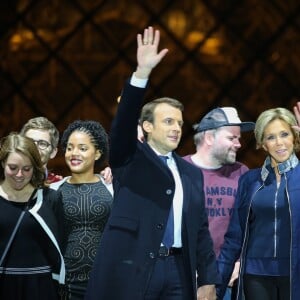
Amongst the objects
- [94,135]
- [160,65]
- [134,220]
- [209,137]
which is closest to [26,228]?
[134,220]

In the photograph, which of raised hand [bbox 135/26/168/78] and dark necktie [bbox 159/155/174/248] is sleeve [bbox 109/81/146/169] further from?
dark necktie [bbox 159/155/174/248]

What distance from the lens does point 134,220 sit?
1491 millimetres

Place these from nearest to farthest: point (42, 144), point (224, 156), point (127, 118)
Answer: point (127, 118)
point (42, 144)
point (224, 156)

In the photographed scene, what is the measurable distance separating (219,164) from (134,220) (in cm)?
57

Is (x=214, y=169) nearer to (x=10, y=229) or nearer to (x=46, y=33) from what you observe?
(x=10, y=229)

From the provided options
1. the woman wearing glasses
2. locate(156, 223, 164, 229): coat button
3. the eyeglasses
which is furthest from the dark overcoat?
the eyeglasses

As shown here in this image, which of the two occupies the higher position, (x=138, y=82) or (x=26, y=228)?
(x=138, y=82)

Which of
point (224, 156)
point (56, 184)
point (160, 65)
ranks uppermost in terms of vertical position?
point (160, 65)

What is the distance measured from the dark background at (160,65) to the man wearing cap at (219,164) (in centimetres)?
176

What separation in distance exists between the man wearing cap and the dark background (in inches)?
69.5

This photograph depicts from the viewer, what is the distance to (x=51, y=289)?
5.21ft

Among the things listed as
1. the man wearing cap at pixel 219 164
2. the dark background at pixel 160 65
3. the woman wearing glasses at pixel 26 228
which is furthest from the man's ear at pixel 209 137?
the dark background at pixel 160 65

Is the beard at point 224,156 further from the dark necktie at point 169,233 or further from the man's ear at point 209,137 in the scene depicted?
the dark necktie at point 169,233

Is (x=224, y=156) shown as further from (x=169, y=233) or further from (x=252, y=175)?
(x=169, y=233)
